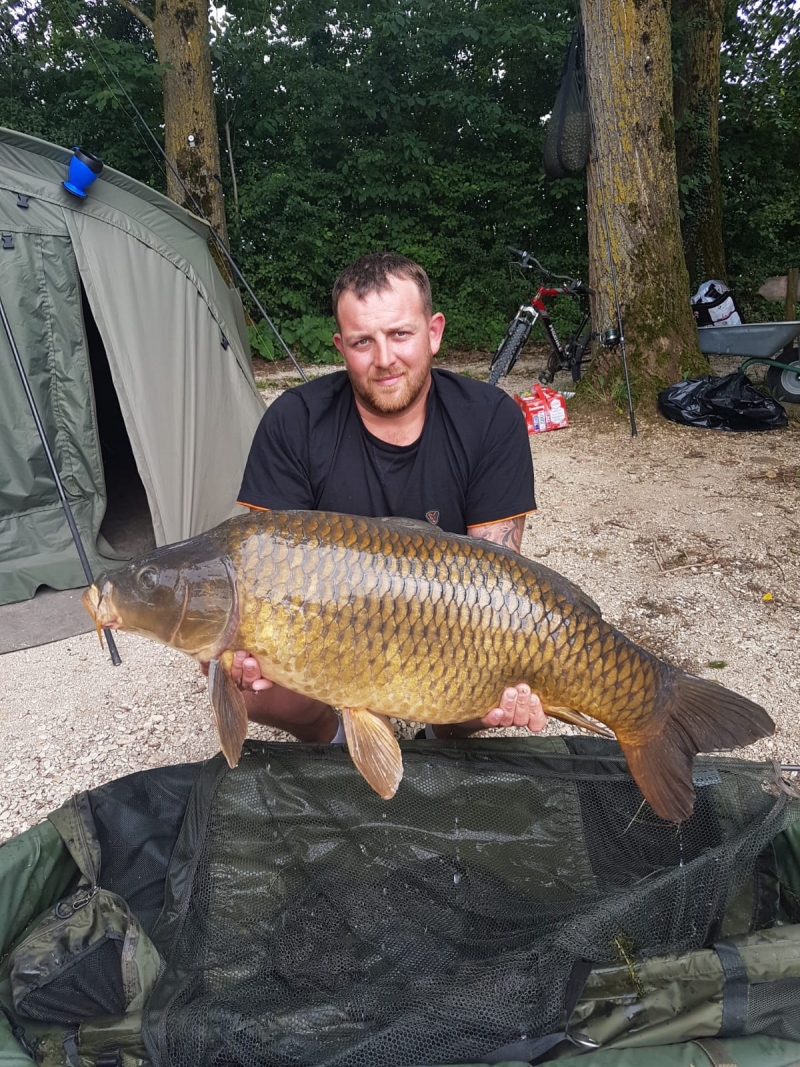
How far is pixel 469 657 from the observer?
3.55ft

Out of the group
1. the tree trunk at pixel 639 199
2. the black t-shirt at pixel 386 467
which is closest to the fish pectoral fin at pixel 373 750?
the black t-shirt at pixel 386 467

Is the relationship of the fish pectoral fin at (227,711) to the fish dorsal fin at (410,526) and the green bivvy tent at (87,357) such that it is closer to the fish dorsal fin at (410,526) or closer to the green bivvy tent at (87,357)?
the fish dorsal fin at (410,526)

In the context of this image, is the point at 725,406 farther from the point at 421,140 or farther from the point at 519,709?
the point at 421,140

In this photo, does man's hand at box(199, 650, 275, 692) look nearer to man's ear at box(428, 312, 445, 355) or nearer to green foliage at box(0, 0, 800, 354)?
man's ear at box(428, 312, 445, 355)

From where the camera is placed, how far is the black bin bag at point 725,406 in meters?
3.88

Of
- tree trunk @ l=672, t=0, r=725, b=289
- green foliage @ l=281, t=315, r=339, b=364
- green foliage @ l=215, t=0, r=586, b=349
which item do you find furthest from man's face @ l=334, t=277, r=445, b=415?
green foliage @ l=215, t=0, r=586, b=349

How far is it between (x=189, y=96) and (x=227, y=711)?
5.22m

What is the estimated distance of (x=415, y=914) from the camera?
1248mm

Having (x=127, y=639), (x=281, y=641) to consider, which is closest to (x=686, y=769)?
(x=281, y=641)

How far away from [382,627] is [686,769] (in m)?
0.50

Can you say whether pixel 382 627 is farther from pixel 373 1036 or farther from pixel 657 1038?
pixel 657 1038

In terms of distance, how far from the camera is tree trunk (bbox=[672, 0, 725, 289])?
6.52 metres

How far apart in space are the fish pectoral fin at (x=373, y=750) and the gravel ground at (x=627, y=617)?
0.75 metres

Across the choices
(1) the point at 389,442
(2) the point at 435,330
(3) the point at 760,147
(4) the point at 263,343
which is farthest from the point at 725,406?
(3) the point at 760,147
